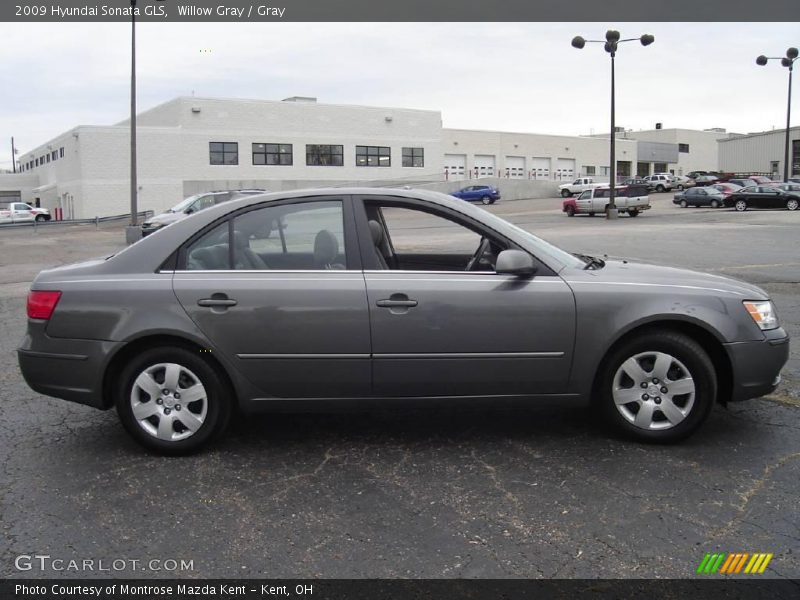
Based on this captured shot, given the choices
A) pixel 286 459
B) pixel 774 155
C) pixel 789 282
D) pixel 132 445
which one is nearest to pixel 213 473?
pixel 286 459

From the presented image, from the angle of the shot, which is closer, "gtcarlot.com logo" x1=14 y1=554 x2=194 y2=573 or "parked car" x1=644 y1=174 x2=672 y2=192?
"gtcarlot.com logo" x1=14 y1=554 x2=194 y2=573

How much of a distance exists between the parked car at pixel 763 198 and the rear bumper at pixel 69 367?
4290 centimetres

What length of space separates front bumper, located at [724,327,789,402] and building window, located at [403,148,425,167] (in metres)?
61.3

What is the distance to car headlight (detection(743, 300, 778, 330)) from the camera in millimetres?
4367

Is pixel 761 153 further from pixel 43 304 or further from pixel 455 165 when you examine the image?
pixel 43 304

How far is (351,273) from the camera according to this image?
4262mm

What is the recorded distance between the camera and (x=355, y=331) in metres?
4.15

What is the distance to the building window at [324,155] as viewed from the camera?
60.0m

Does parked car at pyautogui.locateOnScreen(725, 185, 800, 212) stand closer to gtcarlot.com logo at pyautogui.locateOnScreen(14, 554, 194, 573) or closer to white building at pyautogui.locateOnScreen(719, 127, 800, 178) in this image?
white building at pyautogui.locateOnScreen(719, 127, 800, 178)

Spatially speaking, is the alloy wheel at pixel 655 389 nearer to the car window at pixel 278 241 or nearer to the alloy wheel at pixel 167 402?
the car window at pixel 278 241

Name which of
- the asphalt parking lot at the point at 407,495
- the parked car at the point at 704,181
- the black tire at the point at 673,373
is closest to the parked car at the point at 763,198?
the parked car at the point at 704,181

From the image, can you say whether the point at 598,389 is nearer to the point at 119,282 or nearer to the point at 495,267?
the point at 495,267
